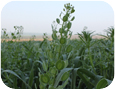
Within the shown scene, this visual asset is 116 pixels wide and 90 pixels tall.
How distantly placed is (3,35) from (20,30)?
29 centimetres

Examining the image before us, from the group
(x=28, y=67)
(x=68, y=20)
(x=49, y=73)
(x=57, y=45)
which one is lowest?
(x=28, y=67)

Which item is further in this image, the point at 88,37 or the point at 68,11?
the point at 88,37

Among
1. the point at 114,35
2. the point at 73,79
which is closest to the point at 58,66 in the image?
the point at 73,79

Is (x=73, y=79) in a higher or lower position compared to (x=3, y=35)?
lower

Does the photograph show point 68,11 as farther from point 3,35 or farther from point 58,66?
point 3,35

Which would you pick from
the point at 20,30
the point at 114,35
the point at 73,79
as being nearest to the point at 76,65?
the point at 73,79

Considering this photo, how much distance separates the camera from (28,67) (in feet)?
5.42

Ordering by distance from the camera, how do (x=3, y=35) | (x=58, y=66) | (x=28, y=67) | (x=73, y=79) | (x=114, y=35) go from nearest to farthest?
(x=58, y=66) → (x=73, y=79) → (x=114, y=35) → (x=28, y=67) → (x=3, y=35)

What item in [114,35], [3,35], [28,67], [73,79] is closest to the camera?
[73,79]

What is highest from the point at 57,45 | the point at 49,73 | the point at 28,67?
the point at 57,45

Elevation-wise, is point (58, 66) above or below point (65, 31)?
below

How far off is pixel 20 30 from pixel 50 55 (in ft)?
6.02

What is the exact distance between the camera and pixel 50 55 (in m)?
0.69

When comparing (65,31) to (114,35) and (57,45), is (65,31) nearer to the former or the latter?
(57,45)
